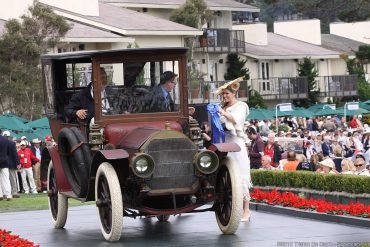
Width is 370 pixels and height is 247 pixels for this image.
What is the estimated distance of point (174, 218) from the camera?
57.1 ft

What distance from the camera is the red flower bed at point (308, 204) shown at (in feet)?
51.4

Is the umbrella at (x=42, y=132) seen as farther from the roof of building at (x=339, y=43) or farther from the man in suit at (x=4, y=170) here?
the roof of building at (x=339, y=43)

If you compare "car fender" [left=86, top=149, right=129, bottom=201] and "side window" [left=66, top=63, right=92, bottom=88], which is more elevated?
"side window" [left=66, top=63, right=92, bottom=88]

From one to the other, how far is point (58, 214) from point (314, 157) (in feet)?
31.0

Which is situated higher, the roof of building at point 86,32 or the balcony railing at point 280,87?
the roof of building at point 86,32

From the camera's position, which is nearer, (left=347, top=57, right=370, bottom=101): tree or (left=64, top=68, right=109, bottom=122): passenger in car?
(left=64, top=68, right=109, bottom=122): passenger in car

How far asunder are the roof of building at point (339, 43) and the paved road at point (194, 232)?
6900cm

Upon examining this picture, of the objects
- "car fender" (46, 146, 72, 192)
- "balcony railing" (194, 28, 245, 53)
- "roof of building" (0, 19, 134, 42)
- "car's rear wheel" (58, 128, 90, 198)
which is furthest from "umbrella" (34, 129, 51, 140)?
"balcony railing" (194, 28, 245, 53)

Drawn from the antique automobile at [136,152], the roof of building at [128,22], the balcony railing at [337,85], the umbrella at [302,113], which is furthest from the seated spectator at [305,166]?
the balcony railing at [337,85]

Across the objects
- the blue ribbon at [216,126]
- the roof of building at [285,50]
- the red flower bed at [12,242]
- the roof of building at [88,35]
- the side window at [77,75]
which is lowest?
the red flower bed at [12,242]

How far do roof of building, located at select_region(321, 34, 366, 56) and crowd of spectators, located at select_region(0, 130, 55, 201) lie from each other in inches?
2166

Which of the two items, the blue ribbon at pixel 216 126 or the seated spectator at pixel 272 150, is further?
the seated spectator at pixel 272 150

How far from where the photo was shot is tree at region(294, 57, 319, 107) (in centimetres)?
7625

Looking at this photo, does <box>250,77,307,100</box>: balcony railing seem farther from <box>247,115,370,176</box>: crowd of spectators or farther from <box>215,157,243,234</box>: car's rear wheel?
<box>215,157,243,234</box>: car's rear wheel
